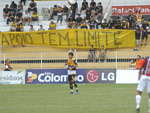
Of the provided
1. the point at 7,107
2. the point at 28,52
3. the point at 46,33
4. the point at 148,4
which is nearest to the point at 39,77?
the point at 28,52

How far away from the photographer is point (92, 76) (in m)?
30.9

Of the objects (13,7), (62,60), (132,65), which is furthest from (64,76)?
(13,7)

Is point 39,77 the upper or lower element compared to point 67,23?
lower

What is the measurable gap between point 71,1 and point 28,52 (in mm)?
8255

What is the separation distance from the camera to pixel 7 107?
15344mm

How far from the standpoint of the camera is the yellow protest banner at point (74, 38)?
34750 mm

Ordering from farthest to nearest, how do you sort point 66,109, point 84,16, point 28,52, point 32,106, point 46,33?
point 84,16
point 46,33
point 28,52
point 32,106
point 66,109

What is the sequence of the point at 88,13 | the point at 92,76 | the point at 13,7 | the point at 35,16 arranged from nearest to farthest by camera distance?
the point at 92,76
the point at 88,13
the point at 35,16
the point at 13,7

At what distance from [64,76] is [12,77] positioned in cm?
372

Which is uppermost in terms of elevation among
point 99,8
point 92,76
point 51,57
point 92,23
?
point 99,8

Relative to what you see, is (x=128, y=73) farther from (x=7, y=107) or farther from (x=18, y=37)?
(x=7, y=107)

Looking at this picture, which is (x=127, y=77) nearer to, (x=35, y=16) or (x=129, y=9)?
(x=129, y=9)

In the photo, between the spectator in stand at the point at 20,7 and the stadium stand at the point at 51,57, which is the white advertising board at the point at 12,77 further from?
the spectator in stand at the point at 20,7

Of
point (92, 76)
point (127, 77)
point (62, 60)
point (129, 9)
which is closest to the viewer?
point (127, 77)
